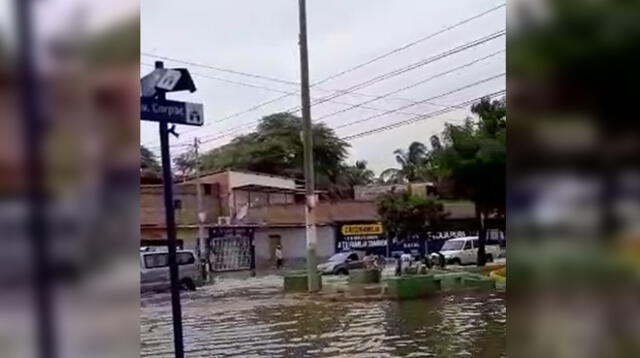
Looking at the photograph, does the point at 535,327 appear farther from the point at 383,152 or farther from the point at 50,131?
the point at 383,152

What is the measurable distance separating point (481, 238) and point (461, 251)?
0.29m

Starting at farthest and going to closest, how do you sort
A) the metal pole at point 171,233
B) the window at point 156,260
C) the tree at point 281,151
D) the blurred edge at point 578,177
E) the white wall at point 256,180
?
the white wall at point 256,180
the tree at point 281,151
the metal pole at point 171,233
the window at point 156,260
the blurred edge at point 578,177

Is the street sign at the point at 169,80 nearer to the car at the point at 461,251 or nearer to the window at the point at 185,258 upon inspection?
the window at the point at 185,258

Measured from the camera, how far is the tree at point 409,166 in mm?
1680

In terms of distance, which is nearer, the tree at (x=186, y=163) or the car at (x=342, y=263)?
the tree at (x=186, y=163)

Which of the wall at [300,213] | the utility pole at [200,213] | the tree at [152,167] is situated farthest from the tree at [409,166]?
the tree at [152,167]

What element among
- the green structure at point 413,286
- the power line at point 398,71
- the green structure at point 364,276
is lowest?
the green structure at point 413,286

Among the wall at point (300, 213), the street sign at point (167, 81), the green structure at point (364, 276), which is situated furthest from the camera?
the green structure at point (364, 276)

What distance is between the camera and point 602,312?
2.42ft

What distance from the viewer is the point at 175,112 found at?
1222mm

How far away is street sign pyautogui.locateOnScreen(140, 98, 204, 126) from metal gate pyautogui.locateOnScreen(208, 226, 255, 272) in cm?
40

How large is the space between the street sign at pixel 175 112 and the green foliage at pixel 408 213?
0.68 metres

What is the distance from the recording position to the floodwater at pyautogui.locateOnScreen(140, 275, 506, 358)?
1683mm

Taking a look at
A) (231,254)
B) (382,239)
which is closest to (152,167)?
(231,254)
